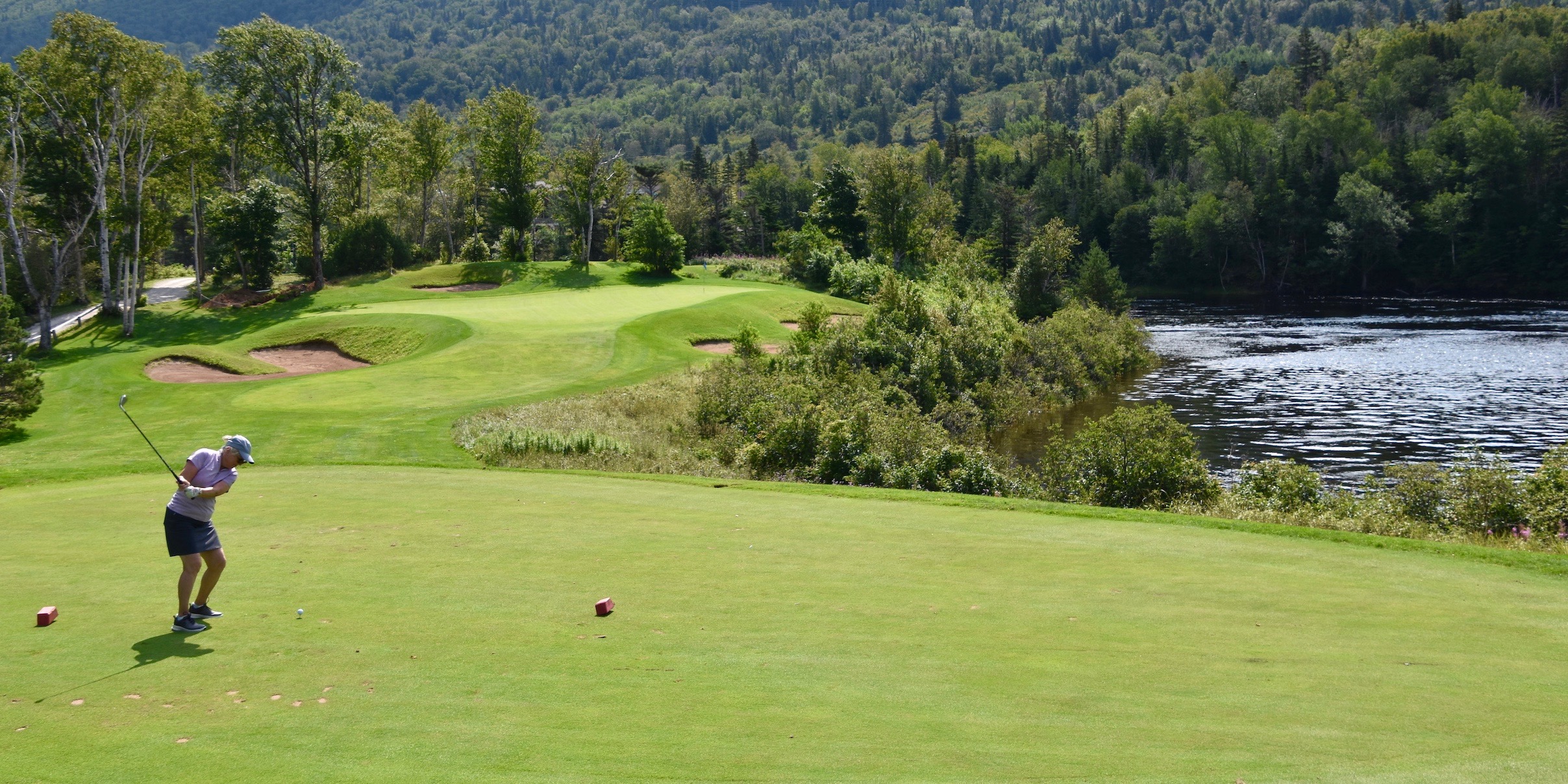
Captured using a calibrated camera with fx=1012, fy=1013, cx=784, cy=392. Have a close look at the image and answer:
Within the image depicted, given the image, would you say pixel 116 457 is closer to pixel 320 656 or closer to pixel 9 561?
pixel 9 561

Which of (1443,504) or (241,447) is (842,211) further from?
(241,447)

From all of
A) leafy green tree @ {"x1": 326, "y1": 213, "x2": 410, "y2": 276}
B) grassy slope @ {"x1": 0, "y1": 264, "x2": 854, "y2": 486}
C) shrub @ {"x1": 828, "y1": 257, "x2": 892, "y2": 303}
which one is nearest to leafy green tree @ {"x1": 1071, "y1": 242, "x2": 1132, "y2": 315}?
shrub @ {"x1": 828, "y1": 257, "x2": 892, "y2": 303}

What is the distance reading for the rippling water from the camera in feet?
116

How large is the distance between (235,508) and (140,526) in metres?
1.72

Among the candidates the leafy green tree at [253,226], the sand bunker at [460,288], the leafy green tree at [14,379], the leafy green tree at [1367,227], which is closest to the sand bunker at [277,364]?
the leafy green tree at [14,379]

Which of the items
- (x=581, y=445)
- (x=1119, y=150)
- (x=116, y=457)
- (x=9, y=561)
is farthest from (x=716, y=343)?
(x=1119, y=150)

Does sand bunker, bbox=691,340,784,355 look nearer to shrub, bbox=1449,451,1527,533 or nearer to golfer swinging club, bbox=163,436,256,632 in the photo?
shrub, bbox=1449,451,1527,533

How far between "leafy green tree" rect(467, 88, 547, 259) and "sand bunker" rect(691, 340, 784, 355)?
35.6 m

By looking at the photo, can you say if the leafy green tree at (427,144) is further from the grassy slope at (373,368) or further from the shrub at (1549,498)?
the shrub at (1549,498)

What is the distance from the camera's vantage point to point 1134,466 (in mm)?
23781

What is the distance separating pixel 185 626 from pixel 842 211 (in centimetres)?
8521

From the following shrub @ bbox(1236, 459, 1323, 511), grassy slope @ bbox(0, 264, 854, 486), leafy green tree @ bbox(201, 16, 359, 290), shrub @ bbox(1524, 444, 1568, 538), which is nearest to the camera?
shrub @ bbox(1524, 444, 1568, 538)

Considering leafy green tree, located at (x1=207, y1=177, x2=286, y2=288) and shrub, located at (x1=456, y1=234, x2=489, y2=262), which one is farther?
shrub, located at (x1=456, y1=234, x2=489, y2=262)

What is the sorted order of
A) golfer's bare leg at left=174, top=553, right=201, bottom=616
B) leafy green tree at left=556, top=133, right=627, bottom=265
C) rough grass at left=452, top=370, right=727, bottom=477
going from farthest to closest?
leafy green tree at left=556, top=133, right=627, bottom=265 → rough grass at left=452, top=370, right=727, bottom=477 → golfer's bare leg at left=174, top=553, right=201, bottom=616
